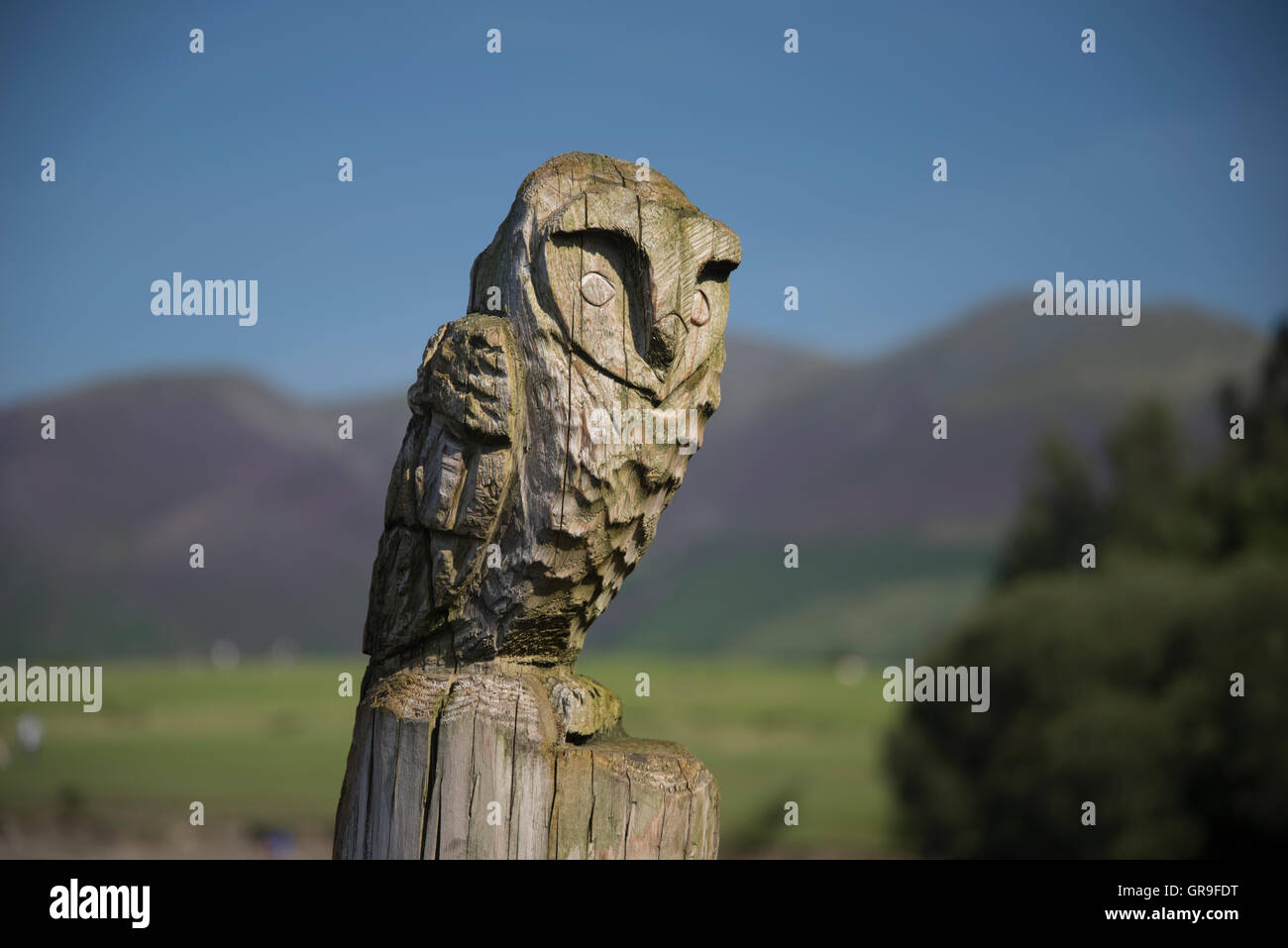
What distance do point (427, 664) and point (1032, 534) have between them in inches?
524

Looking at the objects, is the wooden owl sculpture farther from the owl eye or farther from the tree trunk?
the tree trunk

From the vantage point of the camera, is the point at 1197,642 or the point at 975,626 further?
the point at 975,626

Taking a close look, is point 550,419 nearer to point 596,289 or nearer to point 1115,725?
point 596,289

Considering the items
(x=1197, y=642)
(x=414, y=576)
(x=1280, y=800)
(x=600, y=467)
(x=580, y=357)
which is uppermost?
(x=580, y=357)

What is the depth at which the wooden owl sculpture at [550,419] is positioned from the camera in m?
4.00

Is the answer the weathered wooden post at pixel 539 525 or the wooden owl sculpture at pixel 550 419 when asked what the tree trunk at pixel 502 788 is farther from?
the wooden owl sculpture at pixel 550 419

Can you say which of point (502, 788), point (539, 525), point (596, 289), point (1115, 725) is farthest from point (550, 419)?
point (1115, 725)

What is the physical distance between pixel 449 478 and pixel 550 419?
16.5 inches

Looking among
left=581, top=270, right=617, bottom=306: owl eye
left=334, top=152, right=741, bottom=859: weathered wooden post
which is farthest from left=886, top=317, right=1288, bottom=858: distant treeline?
left=581, top=270, right=617, bottom=306: owl eye

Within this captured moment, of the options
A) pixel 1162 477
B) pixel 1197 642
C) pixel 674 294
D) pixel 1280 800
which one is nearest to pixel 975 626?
pixel 1197 642

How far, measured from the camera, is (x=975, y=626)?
42.5 ft

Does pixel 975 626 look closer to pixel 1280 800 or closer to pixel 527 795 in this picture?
pixel 1280 800

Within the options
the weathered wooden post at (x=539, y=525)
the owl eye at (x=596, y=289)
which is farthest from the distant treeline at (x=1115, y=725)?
the owl eye at (x=596, y=289)

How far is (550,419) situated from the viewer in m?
4.00
